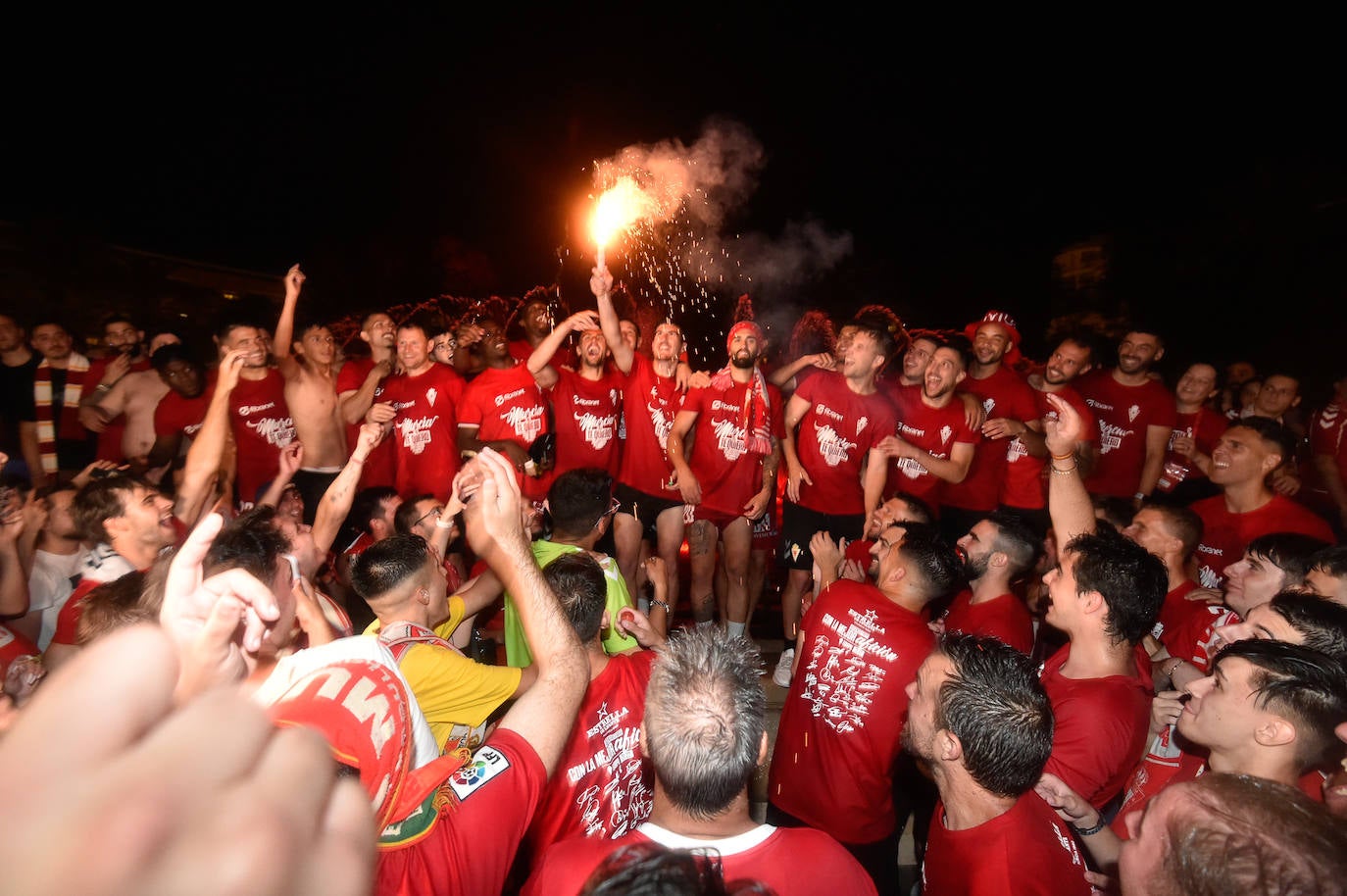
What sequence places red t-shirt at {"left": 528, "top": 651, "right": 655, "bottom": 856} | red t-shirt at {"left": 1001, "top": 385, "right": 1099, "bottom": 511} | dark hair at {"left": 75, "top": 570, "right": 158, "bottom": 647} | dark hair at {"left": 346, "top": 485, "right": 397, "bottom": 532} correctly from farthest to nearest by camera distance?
red t-shirt at {"left": 1001, "top": 385, "right": 1099, "bottom": 511} < dark hair at {"left": 346, "top": 485, "right": 397, "bottom": 532} < red t-shirt at {"left": 528, "top": 651, "right": 655, "bottom": 856} < dark hair at {"left": 75, "top": 570, "right": 158, "bottom": 647}

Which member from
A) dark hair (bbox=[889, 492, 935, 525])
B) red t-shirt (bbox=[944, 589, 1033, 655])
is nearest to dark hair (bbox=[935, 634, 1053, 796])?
red t-shirt (bbox=[944, 589, 1033, 655])

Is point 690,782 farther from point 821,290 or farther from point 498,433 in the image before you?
point 821,290

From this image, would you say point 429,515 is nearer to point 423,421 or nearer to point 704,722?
point 423,421

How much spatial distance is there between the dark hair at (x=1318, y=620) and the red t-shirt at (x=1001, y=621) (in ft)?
3.48

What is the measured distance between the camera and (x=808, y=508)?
6.38 metres

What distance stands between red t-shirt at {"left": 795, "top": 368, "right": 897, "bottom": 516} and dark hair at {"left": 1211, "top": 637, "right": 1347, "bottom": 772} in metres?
4.01

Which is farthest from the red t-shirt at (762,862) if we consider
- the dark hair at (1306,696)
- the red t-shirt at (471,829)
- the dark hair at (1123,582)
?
the dark hair at (1123,582)

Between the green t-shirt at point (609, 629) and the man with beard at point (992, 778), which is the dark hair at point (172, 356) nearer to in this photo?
the green t-shirt at point (609, 629)

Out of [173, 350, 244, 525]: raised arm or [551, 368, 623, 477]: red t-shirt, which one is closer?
[173, 350, 244, 525]: raised arm

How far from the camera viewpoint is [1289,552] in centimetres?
360

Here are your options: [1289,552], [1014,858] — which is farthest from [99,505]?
[1289,552]

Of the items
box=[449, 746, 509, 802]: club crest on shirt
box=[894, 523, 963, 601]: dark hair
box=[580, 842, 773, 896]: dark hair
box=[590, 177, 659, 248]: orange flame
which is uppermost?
box=[590, 177, 659, 248]: orange flame

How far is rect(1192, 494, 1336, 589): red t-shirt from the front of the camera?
15.5 ft

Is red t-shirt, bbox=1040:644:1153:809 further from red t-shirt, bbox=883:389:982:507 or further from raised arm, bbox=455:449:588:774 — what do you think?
red t-shirt, bbox=883:389:982:507
